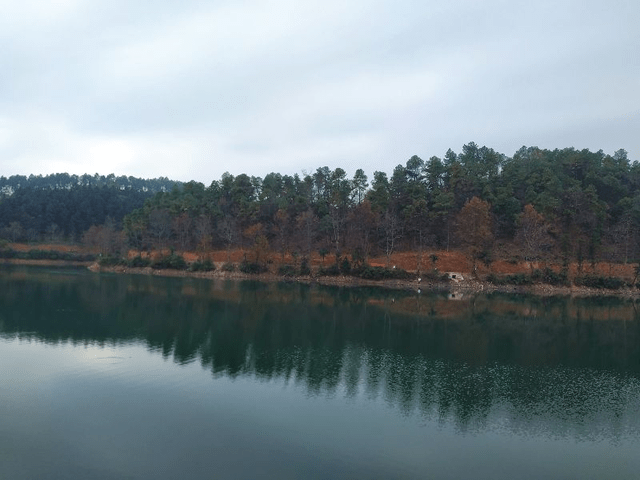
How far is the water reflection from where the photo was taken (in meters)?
16.8

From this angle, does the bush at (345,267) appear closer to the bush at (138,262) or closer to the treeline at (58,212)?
the bush at (138,262)

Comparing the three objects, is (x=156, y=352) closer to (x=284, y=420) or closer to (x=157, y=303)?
(x=284, y=420)

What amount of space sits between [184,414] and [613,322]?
32415mm

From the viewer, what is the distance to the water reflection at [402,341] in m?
16.8

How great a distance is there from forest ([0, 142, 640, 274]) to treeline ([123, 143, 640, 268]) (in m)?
0.15

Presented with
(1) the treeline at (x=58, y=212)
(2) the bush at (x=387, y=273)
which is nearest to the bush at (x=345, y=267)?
(2) the bush at (x=387, y=273)

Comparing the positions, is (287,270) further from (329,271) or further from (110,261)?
(110,261)

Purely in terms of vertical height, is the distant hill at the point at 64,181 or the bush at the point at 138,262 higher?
the distant hill at the point at 64,181

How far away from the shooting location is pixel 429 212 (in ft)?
205

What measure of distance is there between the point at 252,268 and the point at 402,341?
37249 millimetres

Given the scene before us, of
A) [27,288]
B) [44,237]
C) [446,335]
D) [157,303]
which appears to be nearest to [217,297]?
[157,303]

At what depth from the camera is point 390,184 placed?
67438 millimetres

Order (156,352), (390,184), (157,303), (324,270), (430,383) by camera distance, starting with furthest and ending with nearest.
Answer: (390,184) < (324,270) < (157,303) < (156,352) < (430,383)

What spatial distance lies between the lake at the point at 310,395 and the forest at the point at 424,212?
82.8ft
